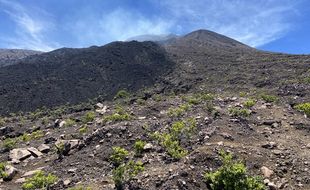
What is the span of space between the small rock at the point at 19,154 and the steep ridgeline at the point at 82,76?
2127cm

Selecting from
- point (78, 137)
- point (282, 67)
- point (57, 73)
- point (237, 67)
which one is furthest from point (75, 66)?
point (78, 137)

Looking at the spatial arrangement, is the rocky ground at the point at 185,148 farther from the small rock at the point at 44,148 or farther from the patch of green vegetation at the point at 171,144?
the patch of green vegetation at the point at 171,144

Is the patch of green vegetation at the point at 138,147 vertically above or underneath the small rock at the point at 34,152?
above

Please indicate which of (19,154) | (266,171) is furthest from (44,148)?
(266,171)

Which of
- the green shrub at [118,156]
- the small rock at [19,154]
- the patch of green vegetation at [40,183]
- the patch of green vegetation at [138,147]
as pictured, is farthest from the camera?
the small rock at [19,154]

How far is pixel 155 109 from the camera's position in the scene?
2459 centimetres

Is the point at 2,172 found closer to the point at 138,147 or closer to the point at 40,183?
the point at 40,183

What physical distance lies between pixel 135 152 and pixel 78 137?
18.0 ft

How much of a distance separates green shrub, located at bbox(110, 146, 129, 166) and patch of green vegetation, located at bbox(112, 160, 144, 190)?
0.70 meters

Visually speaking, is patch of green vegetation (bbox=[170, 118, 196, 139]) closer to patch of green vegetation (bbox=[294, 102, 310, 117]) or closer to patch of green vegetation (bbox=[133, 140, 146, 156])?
patch of green vegetation (bbox=[133, 140, 146, 156])

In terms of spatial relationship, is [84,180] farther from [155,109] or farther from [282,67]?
[282,67]

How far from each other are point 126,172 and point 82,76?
37.0m

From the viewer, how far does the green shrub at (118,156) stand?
14.8m

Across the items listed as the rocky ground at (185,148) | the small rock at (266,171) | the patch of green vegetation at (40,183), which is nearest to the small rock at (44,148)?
the rocky ground at (185,148)
